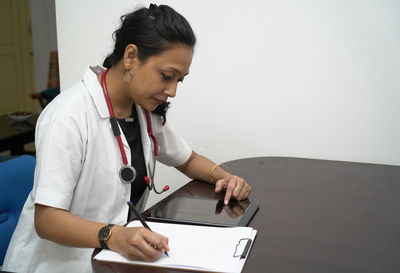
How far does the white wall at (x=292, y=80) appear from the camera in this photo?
186 cm

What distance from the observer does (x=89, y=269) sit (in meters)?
1.20

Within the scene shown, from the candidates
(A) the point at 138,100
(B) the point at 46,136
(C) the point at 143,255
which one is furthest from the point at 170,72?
(C) the point at 143,255

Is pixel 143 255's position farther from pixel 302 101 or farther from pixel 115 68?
pixel 302 101

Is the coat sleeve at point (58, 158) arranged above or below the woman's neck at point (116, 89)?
below

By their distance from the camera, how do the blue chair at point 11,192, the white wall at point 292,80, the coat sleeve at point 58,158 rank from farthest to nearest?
the white wall at point 292,80, the blue chair at point 11,192, the coat sleeve at point 58,158

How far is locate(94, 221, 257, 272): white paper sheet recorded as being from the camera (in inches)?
36.1

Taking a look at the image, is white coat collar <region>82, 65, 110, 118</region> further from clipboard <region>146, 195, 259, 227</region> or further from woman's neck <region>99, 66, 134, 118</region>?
clipboard <region>146, 195, 259, 227</region>

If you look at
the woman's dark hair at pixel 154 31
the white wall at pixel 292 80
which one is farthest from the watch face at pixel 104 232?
the white wall at pixel 292 80

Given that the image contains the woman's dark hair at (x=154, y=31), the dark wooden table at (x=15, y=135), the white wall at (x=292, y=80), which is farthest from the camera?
the dark wooden table at (x=15, y=135)

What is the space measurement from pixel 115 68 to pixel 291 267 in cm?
81

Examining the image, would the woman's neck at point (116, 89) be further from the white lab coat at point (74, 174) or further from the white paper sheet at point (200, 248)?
the white paper sheet at point (200, 248)

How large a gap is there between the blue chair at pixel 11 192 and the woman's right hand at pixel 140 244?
572mm

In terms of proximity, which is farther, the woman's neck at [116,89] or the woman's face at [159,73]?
the woman's neck at [116,89]

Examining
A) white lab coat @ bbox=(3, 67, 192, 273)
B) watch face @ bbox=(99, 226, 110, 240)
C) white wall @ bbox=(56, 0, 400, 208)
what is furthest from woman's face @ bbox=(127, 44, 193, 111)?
white wall @ bbox=(56, 0, 400, 208)
